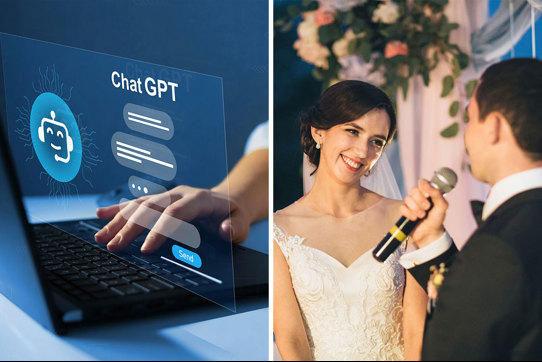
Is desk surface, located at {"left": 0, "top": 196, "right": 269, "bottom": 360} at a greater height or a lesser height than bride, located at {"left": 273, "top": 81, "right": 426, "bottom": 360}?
lesser

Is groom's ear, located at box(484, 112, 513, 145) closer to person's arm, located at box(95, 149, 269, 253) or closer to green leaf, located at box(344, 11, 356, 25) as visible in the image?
green leaf, located at box(344, 11, 356, 25)

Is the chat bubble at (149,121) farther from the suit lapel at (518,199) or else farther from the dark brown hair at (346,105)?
the suit lapel at (518,199)

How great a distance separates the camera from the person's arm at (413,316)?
2.34ft

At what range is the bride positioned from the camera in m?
0.71

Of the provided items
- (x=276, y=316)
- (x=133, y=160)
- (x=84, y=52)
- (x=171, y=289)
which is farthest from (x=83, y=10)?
(x=276, y=316)

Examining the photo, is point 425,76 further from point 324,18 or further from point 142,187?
point 142,187

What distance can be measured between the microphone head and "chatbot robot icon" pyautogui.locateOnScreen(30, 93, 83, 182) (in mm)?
559

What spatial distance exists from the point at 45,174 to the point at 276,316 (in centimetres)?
54

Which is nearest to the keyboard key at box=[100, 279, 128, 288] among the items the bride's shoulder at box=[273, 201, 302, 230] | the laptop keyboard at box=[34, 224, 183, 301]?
the laptop keyboard at box=[34, 224, 183, 301]

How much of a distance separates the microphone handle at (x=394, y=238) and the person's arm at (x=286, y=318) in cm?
11

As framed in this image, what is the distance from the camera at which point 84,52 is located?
97 centimetres

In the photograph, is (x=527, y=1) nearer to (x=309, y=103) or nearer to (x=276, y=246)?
(x=309, y=103)

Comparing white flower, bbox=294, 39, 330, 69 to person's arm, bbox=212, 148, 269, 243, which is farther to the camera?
person's arm, bbox=212, 148, 269, 243

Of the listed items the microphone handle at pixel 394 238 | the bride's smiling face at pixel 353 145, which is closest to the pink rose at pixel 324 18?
the bride's smiling face at pixel 353 145
